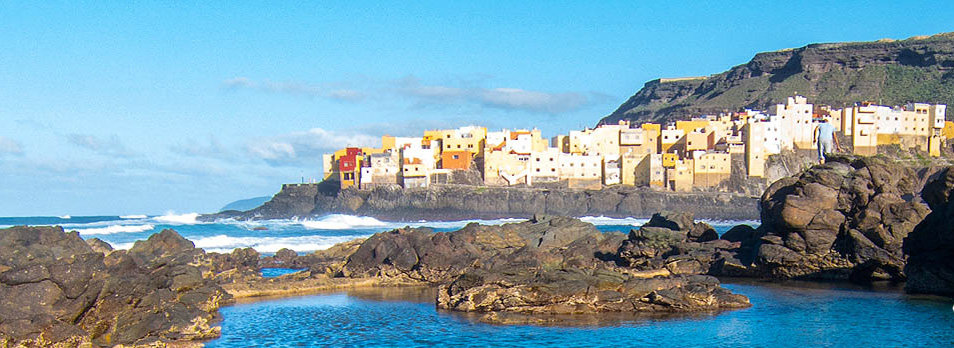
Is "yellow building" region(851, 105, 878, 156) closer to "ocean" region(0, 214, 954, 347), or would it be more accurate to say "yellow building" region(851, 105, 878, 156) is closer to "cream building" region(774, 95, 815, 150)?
"cream building" region(774, 95, 815, 150)

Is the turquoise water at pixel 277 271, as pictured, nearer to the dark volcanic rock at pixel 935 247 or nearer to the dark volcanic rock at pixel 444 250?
the dark volcanic rock at pixel 444 250

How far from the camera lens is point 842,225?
109 feet

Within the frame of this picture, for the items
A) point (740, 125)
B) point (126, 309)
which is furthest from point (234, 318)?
point (740, 125)

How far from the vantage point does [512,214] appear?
323 feet

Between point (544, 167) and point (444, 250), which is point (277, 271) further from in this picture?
point (544, 167)

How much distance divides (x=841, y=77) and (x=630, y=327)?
466 ft

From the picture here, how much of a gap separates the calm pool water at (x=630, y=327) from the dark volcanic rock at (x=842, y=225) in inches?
148

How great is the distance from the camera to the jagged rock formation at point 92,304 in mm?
19531

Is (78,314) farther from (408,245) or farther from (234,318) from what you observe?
(408,245)

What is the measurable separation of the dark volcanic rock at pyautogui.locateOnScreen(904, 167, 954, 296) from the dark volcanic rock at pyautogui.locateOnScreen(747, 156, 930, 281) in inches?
59.0

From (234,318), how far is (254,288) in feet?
20.1

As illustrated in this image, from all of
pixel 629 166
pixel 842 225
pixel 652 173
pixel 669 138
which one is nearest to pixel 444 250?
pixel 842 225

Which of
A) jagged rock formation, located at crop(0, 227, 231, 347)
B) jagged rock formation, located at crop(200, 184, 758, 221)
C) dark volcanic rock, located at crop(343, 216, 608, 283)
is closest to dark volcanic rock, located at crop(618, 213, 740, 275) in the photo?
dark volcanic rock, located at crop(343, 216, 608, 283)

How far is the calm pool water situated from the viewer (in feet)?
68.6
